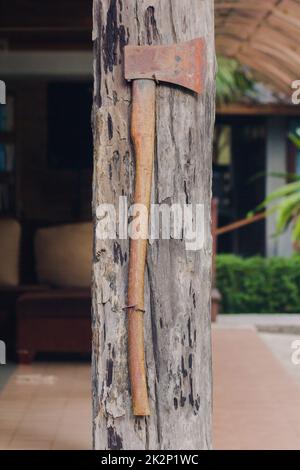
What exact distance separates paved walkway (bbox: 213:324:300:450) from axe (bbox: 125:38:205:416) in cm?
107

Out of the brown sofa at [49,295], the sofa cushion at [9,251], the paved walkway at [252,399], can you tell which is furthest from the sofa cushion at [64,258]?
the paved walkway at [252,399]

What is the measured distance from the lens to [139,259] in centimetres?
351

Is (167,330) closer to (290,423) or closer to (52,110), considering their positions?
(290,423)

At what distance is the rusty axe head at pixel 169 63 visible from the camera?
139 inches

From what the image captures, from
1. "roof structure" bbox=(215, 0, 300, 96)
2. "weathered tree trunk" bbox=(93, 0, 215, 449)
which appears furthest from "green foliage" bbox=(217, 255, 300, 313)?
"weathered tree trunk" bbox=(93, 0, 215, 449)

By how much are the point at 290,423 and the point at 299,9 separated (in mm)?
3206

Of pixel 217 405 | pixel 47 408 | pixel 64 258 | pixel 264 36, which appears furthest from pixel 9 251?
pixel 264 36

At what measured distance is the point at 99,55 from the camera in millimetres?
3580

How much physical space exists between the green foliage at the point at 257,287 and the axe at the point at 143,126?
7.31 m

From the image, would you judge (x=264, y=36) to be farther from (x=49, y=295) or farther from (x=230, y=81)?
(x=230, y=81)

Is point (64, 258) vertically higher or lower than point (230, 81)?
lower

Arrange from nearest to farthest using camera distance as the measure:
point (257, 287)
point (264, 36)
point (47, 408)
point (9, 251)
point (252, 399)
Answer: point (47, 408)
point (252, 399)
point (9, 251)
point (264, 36)
point (257, 287)

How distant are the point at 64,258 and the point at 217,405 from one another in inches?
87.7

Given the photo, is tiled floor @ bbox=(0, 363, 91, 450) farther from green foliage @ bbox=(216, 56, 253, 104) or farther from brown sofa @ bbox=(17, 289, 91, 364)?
green foliage @ bbox=(216, 56, 253, 104)
